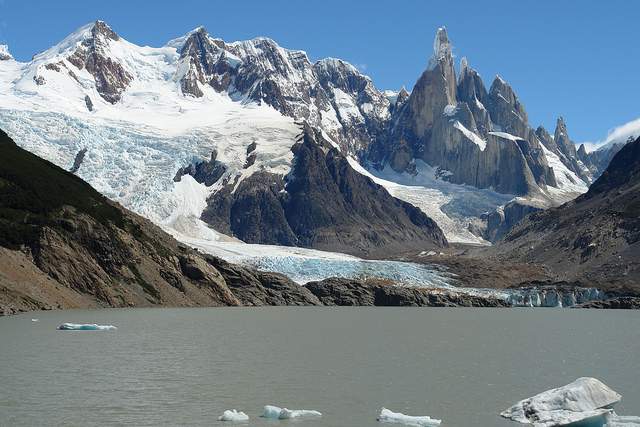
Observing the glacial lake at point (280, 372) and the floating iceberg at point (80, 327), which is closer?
the glacial lake at point (280, 372)

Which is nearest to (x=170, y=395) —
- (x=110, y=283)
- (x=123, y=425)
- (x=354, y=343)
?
(x=123, y=425)

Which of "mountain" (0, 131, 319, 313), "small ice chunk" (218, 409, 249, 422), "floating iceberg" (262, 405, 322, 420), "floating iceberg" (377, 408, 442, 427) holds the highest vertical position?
"mountain" (0, 131, 319, 313)

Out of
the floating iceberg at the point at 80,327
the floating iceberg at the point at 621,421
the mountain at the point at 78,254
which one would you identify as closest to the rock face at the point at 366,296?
the mountain at the point at 78,254

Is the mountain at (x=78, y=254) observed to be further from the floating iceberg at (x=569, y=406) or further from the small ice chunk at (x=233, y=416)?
the floating iceberg at (x=569, y=406)

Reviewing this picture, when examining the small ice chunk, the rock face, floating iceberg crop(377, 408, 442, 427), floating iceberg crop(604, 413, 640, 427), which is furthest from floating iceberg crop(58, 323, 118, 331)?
the rock face

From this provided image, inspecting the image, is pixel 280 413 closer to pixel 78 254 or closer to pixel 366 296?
pixel 78 254

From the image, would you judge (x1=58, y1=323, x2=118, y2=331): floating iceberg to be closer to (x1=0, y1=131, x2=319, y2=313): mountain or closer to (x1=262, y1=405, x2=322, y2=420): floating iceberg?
(x1=0, y1=131, x2=319, y2=313): mountain

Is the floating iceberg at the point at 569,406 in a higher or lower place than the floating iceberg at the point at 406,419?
higher
